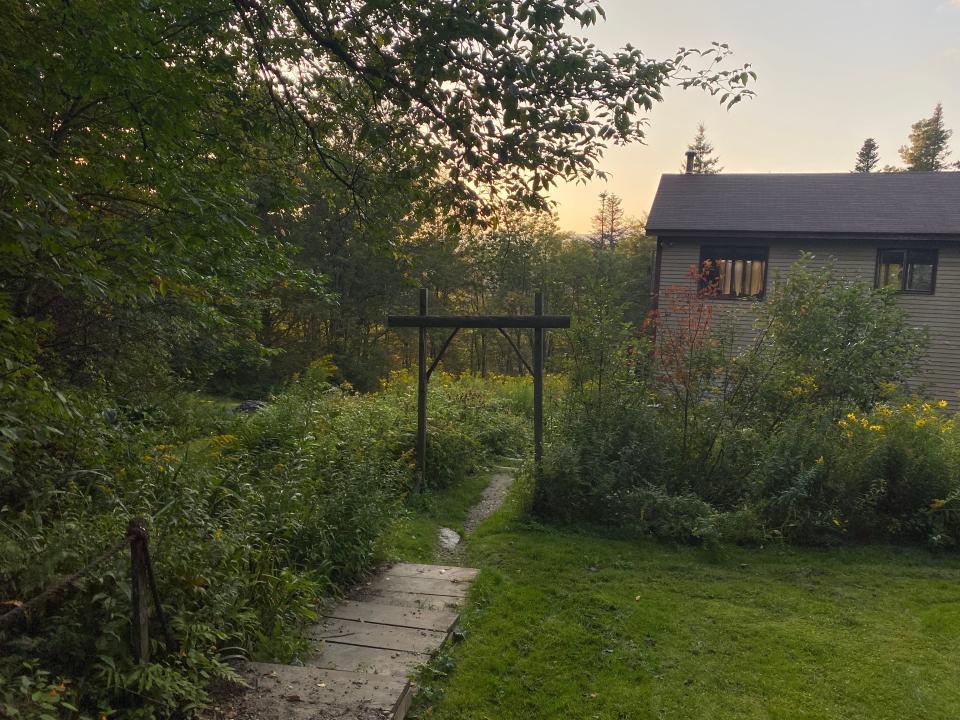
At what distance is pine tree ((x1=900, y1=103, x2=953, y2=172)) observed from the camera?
1619 inches

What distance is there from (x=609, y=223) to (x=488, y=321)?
31455 millimetres

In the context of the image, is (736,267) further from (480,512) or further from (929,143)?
(929,143)

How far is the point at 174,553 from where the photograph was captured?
3.38 metres

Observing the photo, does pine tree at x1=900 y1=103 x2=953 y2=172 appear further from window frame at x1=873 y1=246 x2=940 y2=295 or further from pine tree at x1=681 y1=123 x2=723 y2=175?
window frame at x1=873 y1=246 x2=940 y2=295

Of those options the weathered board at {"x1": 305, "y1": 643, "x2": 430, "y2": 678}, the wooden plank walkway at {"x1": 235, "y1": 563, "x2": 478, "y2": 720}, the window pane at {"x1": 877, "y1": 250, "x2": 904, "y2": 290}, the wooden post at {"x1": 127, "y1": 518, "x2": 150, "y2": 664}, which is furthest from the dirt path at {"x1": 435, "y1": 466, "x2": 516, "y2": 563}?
the window pane at {"x1": 877, "y1": 250, "x2": 904, "y2": 290}

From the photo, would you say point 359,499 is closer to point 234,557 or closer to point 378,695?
point 234,557

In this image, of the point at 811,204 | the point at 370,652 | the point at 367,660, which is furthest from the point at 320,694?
the point at 811,204

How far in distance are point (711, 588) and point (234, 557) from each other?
363cm

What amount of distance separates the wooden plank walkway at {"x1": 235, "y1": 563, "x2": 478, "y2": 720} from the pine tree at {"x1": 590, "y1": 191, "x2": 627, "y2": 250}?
33.6 metres

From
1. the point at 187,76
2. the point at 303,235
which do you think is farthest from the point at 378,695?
the point at 303,235

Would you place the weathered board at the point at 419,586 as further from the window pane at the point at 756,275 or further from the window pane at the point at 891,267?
the window pane at the point at 891,267

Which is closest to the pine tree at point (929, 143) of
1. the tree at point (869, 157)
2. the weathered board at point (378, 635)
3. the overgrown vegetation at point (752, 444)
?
the tree at point (869, 157)

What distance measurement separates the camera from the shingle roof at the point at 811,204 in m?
16.3

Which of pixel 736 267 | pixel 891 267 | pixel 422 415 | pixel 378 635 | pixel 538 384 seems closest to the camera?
pixel 378 635
